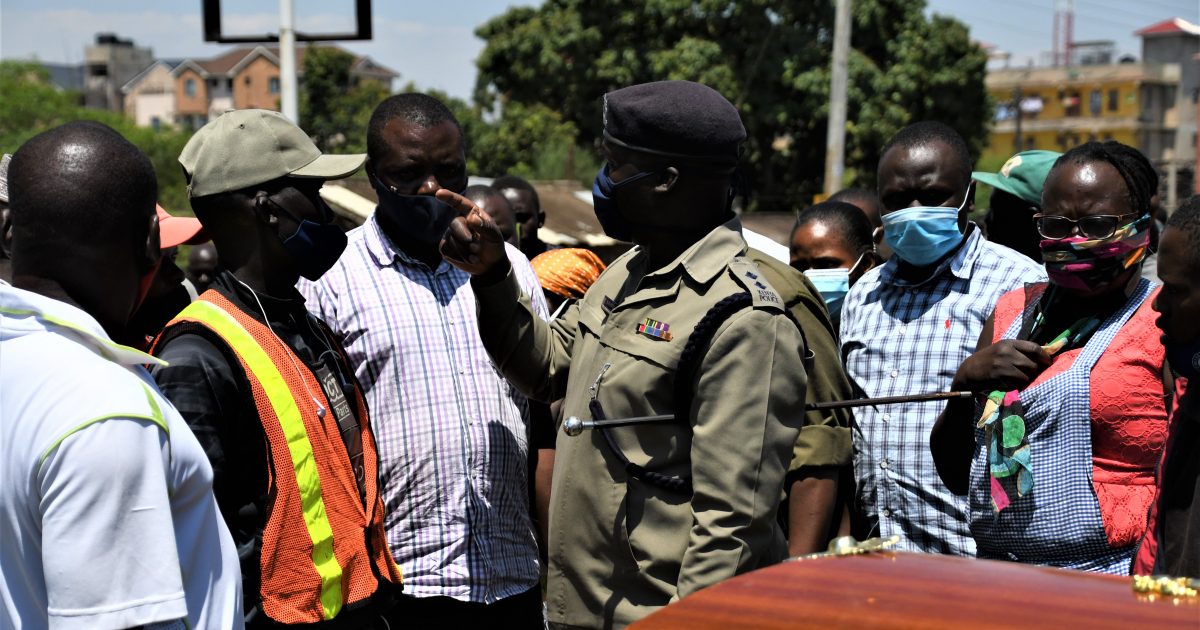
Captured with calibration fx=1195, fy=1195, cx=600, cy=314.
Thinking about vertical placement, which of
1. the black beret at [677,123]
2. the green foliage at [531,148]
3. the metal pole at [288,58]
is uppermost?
the metal pole at [288,58]

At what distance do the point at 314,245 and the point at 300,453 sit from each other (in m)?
0.62

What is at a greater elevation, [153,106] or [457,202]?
[457,202]

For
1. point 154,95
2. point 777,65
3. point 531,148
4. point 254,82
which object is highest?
point 254,82

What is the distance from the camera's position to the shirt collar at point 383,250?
3.72 metres

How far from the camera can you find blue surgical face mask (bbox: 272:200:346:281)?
319 cm

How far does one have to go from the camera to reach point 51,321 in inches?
77.0

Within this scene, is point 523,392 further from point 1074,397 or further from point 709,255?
point 1074,397

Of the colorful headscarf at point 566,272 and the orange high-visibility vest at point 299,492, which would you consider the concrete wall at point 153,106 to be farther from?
the orange high-visibility vest at point 299,492

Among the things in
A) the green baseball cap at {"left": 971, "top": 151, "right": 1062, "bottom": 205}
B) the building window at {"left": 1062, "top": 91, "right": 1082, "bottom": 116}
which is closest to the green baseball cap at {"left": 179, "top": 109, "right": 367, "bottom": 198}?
the green baseball cap at {"left": 971, "top": 151, "right": 1062, "bottom": 205}

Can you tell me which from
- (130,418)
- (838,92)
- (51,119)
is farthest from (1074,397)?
(51,119)

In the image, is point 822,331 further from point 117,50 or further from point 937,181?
point 117,50

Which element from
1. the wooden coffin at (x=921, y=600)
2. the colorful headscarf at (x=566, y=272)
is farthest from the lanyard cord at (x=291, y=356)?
the colorful headscarf at (x=566, y=272)

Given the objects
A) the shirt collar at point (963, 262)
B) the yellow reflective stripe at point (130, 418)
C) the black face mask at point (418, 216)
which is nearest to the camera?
the yellow reflective stripe at point (130, 418)

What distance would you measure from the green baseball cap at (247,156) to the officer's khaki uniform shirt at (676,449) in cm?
91
